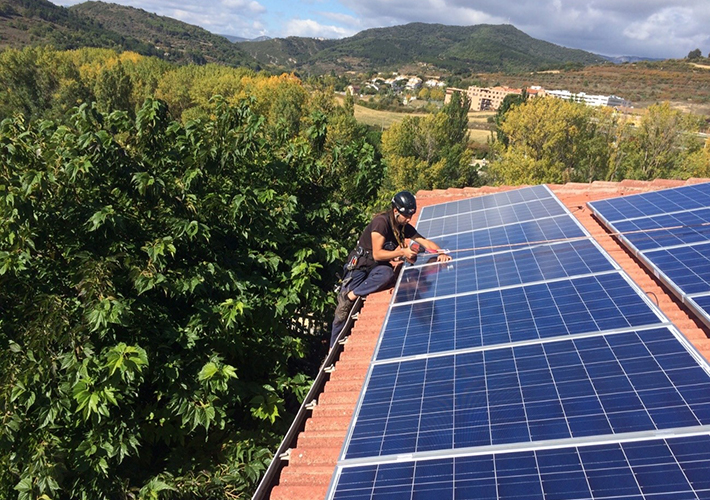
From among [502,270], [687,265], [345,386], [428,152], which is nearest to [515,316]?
[502,270]

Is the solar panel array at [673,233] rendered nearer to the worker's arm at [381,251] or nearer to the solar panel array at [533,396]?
the solar panel array at [533,396]

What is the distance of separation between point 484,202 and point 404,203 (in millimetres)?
5519

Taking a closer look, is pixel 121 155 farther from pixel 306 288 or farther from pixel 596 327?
pixel 596 327

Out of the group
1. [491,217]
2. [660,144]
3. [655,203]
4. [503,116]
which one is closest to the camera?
[655,203]

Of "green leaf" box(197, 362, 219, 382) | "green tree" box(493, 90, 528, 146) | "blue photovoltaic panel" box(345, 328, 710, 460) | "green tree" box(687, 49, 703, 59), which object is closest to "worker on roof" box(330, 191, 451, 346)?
"blue photovoltaic panel" box(345, 328, 710, 460)

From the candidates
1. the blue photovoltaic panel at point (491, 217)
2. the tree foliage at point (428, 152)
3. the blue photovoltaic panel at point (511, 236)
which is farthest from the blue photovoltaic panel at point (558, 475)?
the tree foliage at point (428, 152)

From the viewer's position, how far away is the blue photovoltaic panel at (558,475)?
319cm


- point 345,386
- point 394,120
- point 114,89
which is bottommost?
point 345,386

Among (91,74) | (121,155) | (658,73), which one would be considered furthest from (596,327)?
(658,73)

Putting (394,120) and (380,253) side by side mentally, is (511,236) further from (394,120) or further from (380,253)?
(394,120)

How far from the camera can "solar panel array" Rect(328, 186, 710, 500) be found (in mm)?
3451

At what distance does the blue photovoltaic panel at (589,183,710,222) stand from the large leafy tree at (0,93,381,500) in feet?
20.5

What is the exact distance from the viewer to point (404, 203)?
22.7 ft

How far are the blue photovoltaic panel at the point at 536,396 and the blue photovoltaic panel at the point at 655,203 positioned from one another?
5.22 meters
